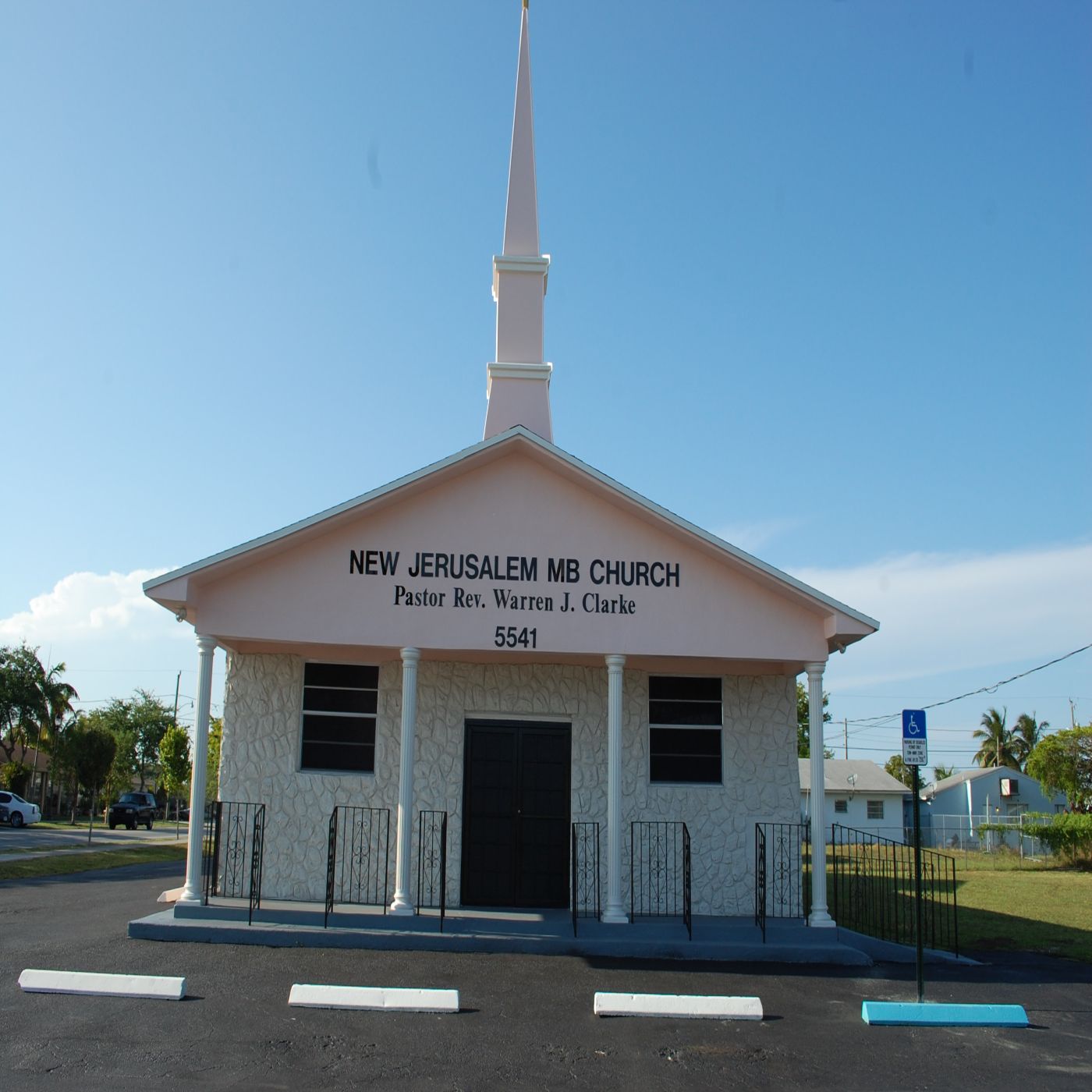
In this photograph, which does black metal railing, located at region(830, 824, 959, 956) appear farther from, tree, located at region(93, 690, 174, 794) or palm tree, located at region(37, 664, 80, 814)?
tree, located at region(93, 690, 174, 794)

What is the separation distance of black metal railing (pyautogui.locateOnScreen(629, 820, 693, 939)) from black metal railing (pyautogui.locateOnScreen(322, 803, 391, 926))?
10.8 ft

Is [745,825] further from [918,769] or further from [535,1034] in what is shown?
[535,1034]

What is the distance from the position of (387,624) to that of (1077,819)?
26896mm

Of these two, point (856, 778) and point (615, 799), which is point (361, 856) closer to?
point (615, 799)

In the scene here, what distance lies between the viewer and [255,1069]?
25.4ft

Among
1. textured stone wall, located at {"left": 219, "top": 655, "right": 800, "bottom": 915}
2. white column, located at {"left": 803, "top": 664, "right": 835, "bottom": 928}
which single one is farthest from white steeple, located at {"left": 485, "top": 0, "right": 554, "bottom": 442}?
white column, located at {"left": 803, "top": 664, "right": 835, "bottom": 928}

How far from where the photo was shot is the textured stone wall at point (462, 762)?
578 inches

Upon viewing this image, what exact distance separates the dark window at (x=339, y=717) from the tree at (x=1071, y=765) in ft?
107

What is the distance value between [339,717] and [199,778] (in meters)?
2.23

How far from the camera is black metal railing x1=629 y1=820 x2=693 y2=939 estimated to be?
1463 centimetres

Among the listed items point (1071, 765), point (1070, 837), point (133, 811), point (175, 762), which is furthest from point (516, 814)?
point (133, 811)

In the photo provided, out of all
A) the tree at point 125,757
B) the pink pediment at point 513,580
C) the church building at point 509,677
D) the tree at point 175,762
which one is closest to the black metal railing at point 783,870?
the church building at point 509,677

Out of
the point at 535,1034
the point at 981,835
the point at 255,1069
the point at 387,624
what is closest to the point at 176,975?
the point at 255,1069

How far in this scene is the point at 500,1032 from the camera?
8953 mm
